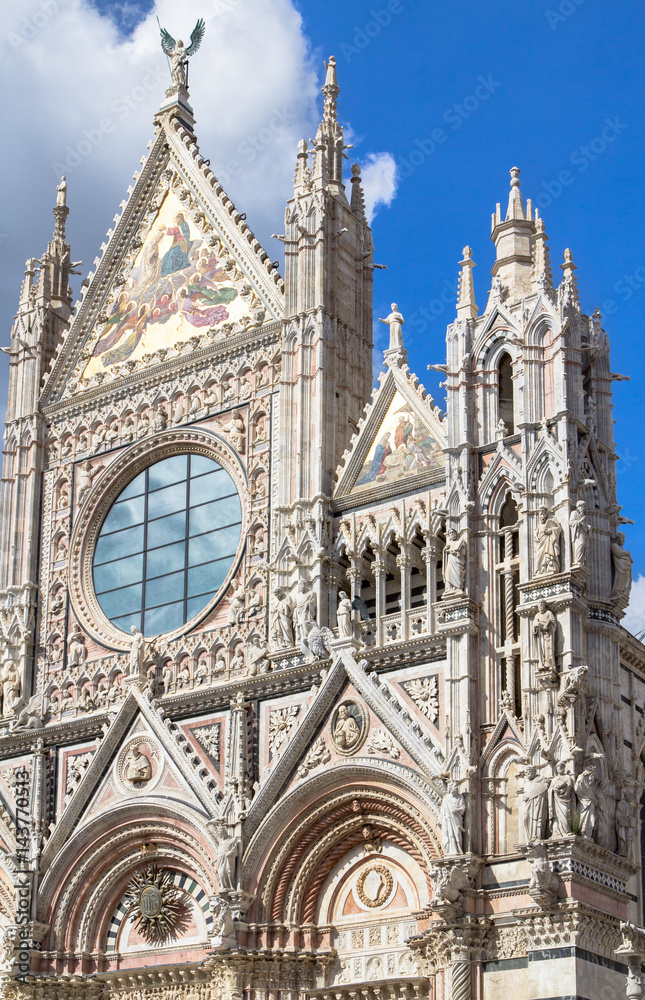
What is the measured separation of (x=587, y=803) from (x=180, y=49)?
18.6m

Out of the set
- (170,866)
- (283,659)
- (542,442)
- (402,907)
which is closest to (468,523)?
(542,442)

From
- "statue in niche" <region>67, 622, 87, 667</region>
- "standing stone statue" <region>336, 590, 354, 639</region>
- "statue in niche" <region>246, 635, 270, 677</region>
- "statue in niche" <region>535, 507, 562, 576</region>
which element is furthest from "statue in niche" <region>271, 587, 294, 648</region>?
"statue in niche" <region>535, 507, 562, 576</region>

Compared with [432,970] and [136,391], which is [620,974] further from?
[136,391]

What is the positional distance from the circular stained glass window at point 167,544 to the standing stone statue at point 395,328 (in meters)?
3.75

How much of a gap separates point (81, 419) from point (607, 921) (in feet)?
47.3

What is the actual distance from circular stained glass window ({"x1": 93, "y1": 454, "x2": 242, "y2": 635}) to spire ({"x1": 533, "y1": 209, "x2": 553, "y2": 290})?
6603mm

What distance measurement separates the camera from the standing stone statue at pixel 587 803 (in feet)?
66.6

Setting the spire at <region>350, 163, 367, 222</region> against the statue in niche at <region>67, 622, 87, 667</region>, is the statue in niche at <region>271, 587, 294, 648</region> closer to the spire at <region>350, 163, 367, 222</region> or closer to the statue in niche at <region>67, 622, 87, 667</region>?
the statue in niche at <region>67, 622, 87, 667</region>

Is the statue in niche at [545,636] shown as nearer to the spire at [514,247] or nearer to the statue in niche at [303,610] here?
the statue in niche at [303,610]

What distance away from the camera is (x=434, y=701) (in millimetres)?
22625

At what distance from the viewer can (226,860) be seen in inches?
917

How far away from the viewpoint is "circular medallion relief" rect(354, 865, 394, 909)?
2283cm

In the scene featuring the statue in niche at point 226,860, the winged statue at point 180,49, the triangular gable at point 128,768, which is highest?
the winged statue at point 180,49

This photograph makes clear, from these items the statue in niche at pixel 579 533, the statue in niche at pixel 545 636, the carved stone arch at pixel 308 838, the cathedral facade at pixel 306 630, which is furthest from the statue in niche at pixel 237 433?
the statue in niche at pixel 545 636
